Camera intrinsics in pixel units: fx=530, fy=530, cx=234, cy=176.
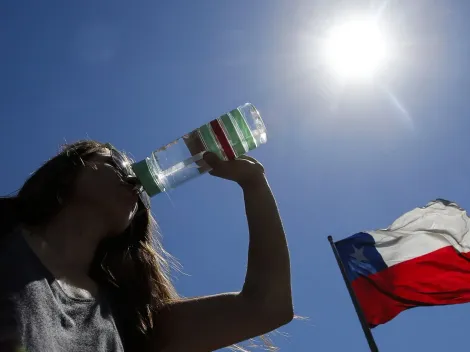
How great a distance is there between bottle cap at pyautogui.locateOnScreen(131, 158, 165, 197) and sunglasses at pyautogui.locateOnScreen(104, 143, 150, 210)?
0.03 metres

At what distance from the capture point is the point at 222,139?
3.43 meters

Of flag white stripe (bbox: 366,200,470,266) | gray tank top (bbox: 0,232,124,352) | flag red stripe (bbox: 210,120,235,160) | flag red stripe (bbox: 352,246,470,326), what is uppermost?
flag red stripe (bbox: 210,120,235,160)

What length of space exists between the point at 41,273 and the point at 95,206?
615mm

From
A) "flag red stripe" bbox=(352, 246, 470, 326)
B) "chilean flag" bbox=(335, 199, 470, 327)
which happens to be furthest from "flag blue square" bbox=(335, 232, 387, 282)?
"flag red stripe" bbox=(352, 246, 470, 326)

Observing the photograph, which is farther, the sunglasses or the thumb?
the thumb

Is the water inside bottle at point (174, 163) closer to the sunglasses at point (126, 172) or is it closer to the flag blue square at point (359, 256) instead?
the sunglasses at point (126, 172)

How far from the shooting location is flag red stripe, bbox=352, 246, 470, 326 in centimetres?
895

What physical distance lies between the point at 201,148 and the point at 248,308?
1379 mm

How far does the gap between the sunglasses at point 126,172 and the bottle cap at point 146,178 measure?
0.03 meters

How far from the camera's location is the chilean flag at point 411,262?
8992 millimetres

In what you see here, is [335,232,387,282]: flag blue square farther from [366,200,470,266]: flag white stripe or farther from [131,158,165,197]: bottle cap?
[131,158,165,197]: bottle cap

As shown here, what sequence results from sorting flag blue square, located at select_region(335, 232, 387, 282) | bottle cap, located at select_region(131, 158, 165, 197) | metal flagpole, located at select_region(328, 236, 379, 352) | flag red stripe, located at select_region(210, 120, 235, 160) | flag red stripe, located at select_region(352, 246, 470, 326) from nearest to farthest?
bottle cap, located at select_region(131, 158, 165, 197)
flag red stripe, located at select_region(210, 120, 235, 160)
metal flagpole, located at select_region(328, 236, 379, 352)
flag red stripe, located at select_region(352, 246, 470, 326)
flag blue square, located at select_region(335, 232, 387, 282)

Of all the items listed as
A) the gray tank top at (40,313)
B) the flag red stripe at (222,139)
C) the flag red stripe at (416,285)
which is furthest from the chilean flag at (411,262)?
the gray tank top at (40,313)


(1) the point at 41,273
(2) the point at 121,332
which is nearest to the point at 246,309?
(2) the point at 121,332
